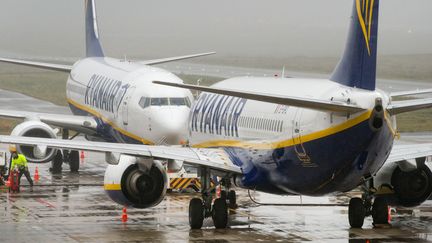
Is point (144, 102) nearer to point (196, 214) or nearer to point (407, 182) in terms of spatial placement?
point (196, 214)

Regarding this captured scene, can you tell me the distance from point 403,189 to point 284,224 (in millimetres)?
3430

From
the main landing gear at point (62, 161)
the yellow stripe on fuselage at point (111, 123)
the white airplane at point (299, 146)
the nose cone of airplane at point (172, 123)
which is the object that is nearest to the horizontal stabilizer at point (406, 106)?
the white airplane at point (299, 146)

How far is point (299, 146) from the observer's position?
2430cm

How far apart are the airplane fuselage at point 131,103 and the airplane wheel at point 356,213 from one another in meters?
8.96

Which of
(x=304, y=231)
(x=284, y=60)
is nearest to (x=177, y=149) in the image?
(x=304, y=231)

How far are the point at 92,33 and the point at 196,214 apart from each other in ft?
82.4

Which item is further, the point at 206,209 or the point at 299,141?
the point at 206,209

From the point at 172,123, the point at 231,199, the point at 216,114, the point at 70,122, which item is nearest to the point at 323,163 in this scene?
the point at 216,114

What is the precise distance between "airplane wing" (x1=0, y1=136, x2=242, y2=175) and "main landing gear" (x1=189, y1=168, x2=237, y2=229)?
50 centimetres

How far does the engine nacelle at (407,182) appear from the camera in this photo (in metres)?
27.9

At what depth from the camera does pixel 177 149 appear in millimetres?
26656

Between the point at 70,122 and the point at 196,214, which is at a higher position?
the point at 70,122

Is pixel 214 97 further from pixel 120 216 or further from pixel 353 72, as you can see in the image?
pixel 353 72

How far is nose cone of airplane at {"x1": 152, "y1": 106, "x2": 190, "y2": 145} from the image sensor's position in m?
34.0
